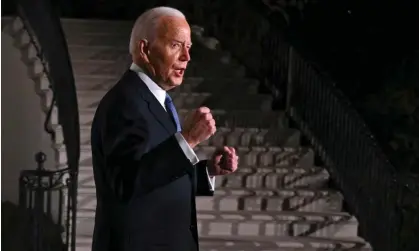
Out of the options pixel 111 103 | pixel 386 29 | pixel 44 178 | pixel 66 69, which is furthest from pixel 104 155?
pixel 386 29

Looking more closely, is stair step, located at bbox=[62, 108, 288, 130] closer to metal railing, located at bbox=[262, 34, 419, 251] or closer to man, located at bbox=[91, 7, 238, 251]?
metal railing, located at bbox=[262, 34, 419, 251]

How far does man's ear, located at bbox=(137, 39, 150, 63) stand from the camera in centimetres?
190

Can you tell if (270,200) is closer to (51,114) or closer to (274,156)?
(274,156)

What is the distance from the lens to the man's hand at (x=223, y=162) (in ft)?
6.60

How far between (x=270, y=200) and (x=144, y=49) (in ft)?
11.2

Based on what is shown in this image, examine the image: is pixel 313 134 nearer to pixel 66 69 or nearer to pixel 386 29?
pixel 386 29

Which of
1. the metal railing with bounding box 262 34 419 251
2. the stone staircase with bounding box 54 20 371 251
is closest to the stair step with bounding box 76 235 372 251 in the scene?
the stone staircase with bounding box 54 20 371 251

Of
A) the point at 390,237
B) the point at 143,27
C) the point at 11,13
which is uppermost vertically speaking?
the point at 11,13

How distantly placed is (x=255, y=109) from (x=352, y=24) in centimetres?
183

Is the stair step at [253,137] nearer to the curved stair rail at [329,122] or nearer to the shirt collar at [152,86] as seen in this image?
the curved stair rail at [329,122]

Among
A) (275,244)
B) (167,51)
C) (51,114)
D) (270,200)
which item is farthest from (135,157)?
(51,114)

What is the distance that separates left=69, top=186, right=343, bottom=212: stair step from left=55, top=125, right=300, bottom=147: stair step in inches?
23.5

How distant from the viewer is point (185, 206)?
1.95 m

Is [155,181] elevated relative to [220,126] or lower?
lower
